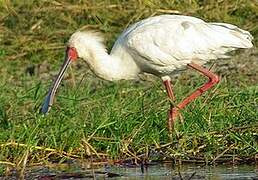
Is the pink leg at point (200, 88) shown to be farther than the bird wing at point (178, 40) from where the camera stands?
Yes

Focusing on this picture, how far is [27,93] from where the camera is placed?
974cm

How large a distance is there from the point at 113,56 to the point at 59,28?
13.7 ft

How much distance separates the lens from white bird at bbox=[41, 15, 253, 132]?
29.7 feet

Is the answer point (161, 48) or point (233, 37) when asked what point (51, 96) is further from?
point (233, 37)

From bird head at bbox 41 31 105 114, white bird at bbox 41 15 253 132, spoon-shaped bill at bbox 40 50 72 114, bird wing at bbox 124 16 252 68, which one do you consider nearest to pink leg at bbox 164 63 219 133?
white bird at bbox 41 15 253 132

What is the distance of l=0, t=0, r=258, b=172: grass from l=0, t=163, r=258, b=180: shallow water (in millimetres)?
115

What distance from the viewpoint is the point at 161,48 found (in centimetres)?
906

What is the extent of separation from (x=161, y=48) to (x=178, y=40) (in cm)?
15

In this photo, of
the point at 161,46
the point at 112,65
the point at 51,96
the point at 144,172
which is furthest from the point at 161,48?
the point at 144,172

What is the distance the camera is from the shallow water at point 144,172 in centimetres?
733

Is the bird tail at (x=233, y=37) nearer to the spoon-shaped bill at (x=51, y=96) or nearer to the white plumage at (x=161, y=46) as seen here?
the white plumage at (x=161, y=46)

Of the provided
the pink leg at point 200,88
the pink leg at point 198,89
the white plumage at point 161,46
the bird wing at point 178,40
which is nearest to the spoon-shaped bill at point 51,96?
the white plumage at point 161,46

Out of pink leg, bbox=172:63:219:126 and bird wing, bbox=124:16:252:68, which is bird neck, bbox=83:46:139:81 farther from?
pink leg, bbox=172:63:219:126

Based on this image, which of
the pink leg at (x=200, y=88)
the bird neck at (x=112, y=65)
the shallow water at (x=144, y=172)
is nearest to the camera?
the shallow water at (x=144, y=172)
